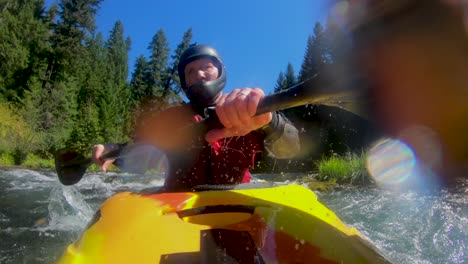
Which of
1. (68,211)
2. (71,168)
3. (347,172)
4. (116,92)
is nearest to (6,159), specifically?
(68,211)

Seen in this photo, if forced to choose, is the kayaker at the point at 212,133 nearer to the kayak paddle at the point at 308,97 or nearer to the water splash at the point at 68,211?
the kayak paddle at the point at 308,97

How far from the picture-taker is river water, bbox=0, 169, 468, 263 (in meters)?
3.65

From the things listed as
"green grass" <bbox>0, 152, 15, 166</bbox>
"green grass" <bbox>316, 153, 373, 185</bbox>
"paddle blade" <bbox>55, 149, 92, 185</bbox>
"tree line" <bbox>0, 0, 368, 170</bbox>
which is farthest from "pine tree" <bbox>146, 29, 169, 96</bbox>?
"paddle blade" <bbox>55, 149, 92, 185</bbox>

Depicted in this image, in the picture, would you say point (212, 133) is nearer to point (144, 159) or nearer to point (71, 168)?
point (144, 159)

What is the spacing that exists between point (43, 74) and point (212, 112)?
122 ft

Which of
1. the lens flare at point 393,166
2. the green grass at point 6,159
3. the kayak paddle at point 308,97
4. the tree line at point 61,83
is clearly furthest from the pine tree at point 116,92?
the kayak paddle at point 308,97

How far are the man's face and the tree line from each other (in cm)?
1699

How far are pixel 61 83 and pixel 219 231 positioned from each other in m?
36.3

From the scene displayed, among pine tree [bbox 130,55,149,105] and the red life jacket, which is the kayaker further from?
pine tree [bbox 130,55,149,105]

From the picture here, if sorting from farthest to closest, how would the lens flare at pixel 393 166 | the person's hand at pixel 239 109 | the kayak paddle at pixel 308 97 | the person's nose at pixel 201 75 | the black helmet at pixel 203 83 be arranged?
1. the lens flare at pixel 393 166
2. the person's nose at pixel 201 75
3. the black helmet at pixel 203 83
4. the person's hand at pixel 239 109
5. the kayak paddle at pixel 308 97

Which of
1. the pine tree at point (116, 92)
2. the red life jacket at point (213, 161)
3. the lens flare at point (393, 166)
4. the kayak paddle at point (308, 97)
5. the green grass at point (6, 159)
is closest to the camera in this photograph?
the kayak paddle at point (308, 97)

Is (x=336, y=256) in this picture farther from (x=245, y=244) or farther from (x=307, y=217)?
(x=245, y=244)

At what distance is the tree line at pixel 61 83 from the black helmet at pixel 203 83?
55.7 ft

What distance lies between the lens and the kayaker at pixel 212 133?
1.59 meters
